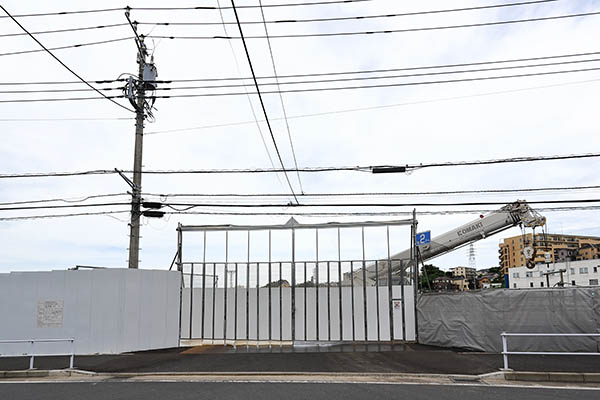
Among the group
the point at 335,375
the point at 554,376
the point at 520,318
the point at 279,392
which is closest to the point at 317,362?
the point at 335,375

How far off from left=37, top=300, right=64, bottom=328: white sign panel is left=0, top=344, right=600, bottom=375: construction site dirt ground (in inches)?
51.7

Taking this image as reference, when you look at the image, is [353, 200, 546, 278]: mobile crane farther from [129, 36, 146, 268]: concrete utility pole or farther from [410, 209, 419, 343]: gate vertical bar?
[129, 36, 146, 268]: concrete utility pole

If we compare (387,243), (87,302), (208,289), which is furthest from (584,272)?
(87,302)

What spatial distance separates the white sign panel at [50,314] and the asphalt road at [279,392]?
5.64 m

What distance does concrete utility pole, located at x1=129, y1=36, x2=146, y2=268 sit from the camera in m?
16.9

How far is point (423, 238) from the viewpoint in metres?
18.7

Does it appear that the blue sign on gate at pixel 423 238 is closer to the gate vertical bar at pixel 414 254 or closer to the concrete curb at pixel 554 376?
the gate vertical bar at pixel 414 254

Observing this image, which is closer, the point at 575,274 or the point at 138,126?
the point at 138,126

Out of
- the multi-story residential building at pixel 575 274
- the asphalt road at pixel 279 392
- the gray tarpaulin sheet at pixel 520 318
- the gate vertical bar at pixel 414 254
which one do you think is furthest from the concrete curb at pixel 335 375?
the multi-story residential building at pixel 575 274

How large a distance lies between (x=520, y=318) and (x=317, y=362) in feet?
20.6

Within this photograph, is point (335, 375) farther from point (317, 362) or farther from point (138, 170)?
point (138, 170)

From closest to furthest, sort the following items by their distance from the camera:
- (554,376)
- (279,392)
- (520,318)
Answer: (279,392) < (554,376) < (520,318)

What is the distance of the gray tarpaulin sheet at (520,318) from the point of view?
13.9 meters

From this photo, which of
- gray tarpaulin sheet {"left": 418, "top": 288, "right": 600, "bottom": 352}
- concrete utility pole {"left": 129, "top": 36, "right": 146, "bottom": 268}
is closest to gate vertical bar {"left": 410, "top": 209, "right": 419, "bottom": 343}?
gray tarpaulin sheet {"left": 418, "top": 288, "right": 600, "bottom": 352}
